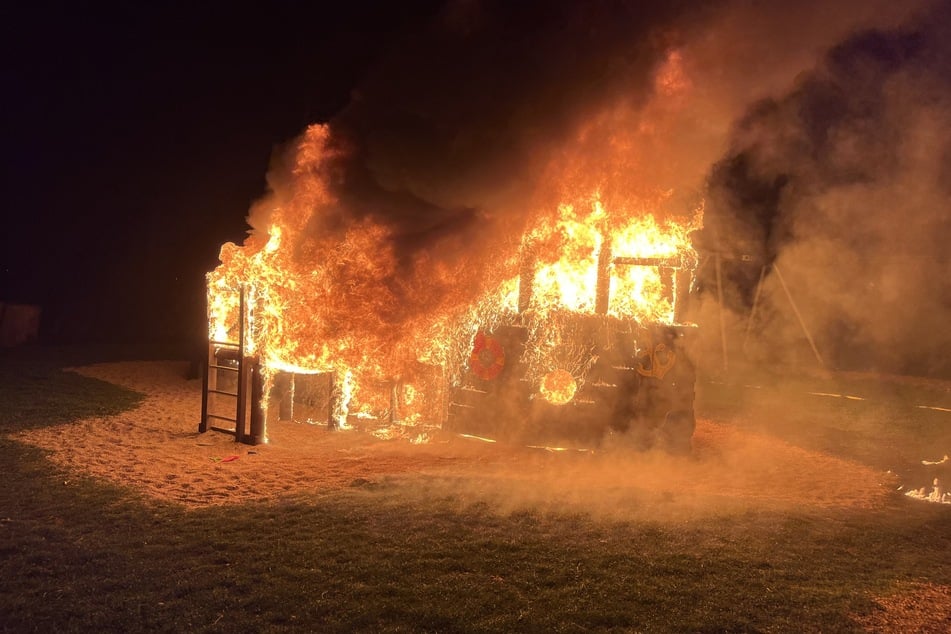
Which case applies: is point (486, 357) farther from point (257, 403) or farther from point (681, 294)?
point (257, 403)

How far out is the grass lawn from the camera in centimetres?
446

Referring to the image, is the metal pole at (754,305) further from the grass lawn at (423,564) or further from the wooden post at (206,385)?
the wooden post at (206,385)

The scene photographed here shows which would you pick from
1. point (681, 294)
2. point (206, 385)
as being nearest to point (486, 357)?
point (681, 294)

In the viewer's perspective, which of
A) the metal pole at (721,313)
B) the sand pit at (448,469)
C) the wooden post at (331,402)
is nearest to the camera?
the sand pit at (448,469)

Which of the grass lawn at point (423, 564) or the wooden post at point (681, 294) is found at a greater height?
the wooden post at point (681, 294)

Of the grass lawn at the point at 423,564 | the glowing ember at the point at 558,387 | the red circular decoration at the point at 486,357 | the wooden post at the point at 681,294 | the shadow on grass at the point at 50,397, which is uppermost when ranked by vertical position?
the wooden post at the point at 681,294

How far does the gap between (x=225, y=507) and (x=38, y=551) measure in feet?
5.71

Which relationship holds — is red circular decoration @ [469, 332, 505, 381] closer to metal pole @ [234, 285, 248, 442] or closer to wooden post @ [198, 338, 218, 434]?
metal pole @ [234, 285, 248, 442]

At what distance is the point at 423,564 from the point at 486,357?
17.5 ft

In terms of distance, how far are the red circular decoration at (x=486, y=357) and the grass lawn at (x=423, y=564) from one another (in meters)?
3.30

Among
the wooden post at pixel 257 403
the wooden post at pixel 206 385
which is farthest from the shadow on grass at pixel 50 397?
the wooden post at pixel 257 403

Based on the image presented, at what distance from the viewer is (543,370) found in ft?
33.5

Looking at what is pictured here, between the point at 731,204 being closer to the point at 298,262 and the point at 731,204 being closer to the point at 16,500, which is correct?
the point at 298,262

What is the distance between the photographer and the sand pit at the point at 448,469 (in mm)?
7527
